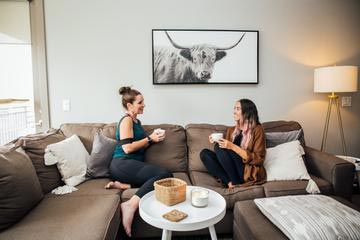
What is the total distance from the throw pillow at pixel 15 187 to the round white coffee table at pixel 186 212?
672 millimetres

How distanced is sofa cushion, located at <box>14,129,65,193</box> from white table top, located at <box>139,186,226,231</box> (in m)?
0.82

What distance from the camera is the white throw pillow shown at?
2078mm

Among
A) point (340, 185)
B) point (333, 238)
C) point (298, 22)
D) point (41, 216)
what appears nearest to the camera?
point (333, 238)

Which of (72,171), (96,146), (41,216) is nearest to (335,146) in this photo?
(96,146)

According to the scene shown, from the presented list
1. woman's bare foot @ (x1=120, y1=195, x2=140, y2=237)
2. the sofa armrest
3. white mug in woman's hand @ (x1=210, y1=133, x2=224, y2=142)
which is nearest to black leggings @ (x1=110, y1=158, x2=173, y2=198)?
woman's bare foot @ (x1=120, y1=195, x2=140, y2=237)

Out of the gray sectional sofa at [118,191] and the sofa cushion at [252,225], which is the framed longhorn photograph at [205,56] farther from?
the sofa cushion at [252,225]

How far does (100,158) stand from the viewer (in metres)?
2.18

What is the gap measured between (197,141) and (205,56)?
0.96 metres

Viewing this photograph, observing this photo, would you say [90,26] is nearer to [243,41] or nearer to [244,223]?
[243,41]

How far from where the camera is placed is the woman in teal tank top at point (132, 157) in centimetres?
200

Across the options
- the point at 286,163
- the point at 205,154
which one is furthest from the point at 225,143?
the point at 286,163

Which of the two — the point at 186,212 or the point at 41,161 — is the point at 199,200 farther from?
the point at 41,161

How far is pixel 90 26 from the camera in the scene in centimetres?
266

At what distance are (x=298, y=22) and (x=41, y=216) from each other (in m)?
3.10
